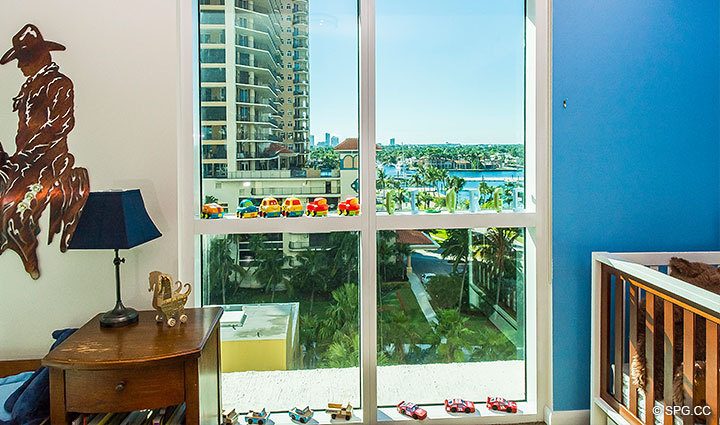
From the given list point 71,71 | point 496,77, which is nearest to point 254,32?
point 71,71

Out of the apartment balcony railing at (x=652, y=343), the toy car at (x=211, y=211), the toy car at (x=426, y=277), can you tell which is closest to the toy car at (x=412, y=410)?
the toy car at (x=426, y=277)

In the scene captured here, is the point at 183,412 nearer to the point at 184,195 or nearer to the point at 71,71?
the point at 184,195

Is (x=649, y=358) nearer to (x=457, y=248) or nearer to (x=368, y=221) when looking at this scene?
(x=457, y=248)

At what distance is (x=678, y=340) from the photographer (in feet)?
6.63

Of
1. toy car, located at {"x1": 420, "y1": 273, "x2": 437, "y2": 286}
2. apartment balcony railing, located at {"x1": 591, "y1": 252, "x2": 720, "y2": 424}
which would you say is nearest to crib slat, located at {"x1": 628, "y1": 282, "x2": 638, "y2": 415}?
apartment balcony railing, located at {"x1": 591, "y1": 252, "x2": 720, "y2": 424}

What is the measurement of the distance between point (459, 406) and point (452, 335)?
0.33 metres

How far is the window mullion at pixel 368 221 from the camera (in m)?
2.66

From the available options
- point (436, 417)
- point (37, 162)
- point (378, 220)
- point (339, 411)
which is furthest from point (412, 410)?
point (37, 162)

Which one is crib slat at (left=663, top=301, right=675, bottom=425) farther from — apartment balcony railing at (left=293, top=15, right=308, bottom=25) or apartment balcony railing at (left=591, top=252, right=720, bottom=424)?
apartment balcony railing at (left=293, top=15, right=308, bottom=25)

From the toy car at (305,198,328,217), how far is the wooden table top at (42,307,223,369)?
687 millimetres

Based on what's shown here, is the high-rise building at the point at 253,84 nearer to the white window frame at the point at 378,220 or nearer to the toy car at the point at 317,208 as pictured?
the white window frame at the point at 378,220

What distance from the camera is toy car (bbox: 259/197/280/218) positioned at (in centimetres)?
266

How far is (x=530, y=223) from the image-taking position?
2.75m

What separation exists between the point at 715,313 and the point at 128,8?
8.02ft
